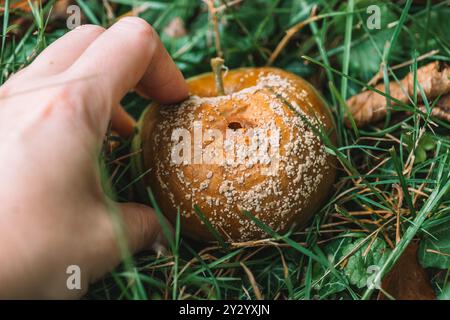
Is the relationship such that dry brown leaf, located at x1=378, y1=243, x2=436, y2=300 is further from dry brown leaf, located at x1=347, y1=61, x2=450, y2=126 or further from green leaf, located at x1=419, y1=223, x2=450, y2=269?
dry brown leaf, located at x1=347, y1=61, x2=450, y2=126

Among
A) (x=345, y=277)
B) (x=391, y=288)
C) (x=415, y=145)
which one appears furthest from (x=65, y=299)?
(x=415, y=145)

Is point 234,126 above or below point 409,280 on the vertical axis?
above

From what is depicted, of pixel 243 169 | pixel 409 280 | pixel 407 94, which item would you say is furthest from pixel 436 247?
pixel 243 169

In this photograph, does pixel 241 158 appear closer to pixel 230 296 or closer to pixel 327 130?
pixel 327 130

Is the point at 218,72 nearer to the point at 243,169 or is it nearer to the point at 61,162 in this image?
the point at 243,169

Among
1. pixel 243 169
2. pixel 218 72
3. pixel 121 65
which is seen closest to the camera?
pixel 121 65

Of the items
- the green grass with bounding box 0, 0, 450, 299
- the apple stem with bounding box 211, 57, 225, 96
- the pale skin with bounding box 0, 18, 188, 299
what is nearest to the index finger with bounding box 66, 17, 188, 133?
the pale skin with bounding box 0, 18, 188, 299

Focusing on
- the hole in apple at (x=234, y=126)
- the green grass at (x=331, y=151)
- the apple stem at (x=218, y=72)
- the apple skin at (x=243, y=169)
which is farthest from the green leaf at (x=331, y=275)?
the apple stem at (x=218, y=72)

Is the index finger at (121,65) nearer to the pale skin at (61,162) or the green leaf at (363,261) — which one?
the pale skin at (61,162)
